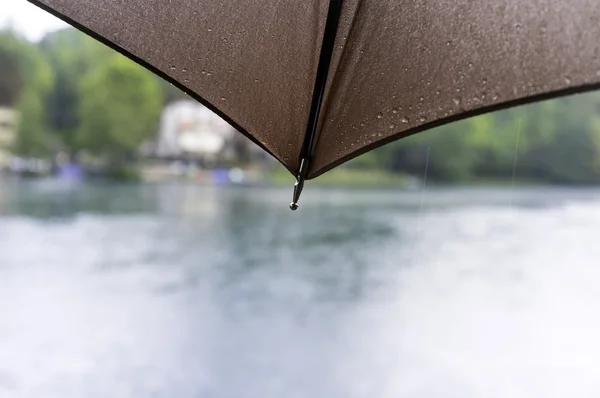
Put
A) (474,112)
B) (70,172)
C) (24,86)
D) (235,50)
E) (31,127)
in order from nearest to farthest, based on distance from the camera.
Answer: (474,112) < (235,50) < (24,86) < (31,127) < (70,172)

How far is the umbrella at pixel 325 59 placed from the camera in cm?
56

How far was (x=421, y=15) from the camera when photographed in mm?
608

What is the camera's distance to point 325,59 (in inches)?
25.2

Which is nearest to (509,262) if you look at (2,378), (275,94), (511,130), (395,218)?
(395,218)

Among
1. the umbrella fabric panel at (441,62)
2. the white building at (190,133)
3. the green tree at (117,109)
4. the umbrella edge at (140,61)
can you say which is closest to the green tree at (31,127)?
the green tree at (117,109)

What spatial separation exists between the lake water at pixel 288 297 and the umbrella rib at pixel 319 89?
11.0ft

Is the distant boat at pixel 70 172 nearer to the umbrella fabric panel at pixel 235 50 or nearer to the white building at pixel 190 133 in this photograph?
the white building at pixel 190 133

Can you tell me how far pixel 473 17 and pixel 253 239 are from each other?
28.7 ft

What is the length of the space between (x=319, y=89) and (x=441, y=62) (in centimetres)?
13

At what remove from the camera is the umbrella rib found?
61 cm

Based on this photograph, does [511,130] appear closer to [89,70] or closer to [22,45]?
[89,70]

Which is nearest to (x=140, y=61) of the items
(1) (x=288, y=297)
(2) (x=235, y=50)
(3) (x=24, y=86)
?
(2) (x=235, y=50)

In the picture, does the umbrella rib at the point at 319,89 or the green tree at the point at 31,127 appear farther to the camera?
the green tree at the point at 31,127

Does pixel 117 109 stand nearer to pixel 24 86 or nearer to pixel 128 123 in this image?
pixel 128 123
